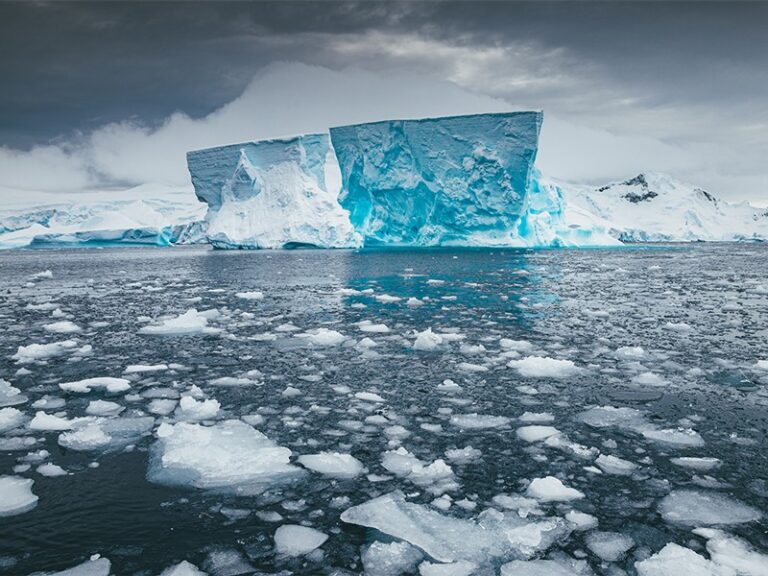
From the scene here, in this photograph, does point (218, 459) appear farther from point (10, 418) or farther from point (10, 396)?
point (10, 396)

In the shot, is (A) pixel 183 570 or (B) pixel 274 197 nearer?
(A) pixel 183 570

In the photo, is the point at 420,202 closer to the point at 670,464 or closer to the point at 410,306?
the point at 410,306

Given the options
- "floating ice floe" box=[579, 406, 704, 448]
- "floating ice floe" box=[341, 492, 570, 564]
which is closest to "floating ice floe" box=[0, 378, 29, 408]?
"floating ice floe" box=[341, 492, 570, 564]

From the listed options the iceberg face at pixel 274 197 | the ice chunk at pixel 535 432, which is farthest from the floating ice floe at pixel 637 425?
the iceberg face at pixel 274 197

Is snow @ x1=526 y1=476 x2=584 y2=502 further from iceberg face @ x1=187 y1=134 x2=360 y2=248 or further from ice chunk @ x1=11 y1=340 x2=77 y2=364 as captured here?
iceberg face @ x1=187 y1=134 x2=360 y2=248

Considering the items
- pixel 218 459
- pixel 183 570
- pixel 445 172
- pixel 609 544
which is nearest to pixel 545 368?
pixel 609 544

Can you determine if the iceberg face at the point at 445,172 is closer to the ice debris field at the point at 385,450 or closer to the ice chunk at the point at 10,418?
the ice debris field at the point at 385,450
